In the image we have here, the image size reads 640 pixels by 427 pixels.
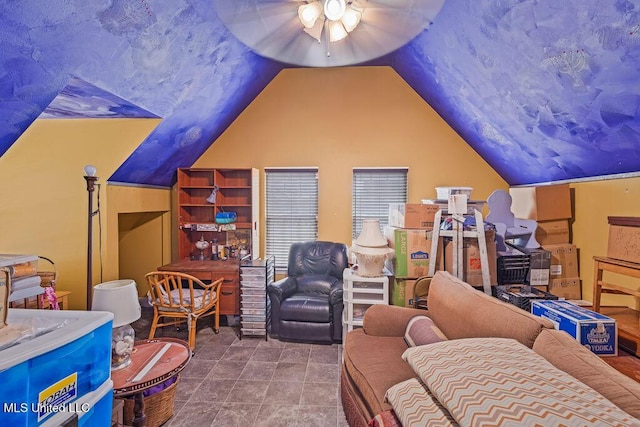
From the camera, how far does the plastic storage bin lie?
1011 millimetres

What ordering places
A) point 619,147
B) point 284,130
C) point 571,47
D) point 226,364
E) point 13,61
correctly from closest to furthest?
1. point 13,61
2. point 571,47
3. point 619,147
4. point 226,364
5. point 284,130

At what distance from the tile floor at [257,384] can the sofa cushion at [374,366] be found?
52 cm

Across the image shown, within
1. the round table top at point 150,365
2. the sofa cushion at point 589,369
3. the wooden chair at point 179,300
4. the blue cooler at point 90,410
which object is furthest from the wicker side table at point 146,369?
the sofa cushion at point 589,369

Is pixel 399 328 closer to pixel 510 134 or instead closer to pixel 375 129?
pixel 510 134

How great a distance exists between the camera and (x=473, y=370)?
130 cm

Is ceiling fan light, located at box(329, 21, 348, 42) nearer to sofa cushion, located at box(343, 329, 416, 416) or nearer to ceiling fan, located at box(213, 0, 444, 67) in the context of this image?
ceiling fan, located at box(213, 0, 444, 67)

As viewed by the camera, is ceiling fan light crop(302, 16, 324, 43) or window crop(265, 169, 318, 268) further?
window crop(265, 169, 318, 268)

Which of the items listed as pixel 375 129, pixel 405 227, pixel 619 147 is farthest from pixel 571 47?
pixel 375 129

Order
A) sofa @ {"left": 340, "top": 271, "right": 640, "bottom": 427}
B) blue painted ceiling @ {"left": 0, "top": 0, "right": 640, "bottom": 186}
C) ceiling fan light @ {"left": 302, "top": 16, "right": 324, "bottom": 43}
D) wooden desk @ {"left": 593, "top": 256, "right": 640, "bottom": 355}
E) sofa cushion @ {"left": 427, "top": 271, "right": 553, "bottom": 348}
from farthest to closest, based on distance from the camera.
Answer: ceiling fan light @ {"left": 302, "top": 16, "right": 324, "bottom": 43}, wooden desk @ {"left": 593, "top": 256, "right": 640, "bottom": 355}, blue painted ceiling @ {"left": 0, "top": 0, "right": 640, "bottom": 186}, sofa cushion @ {"left": 427, "top": 271, "right": 553, "bottom": 348}, sofa @ {"left": 340, "top": 271, "right": 640, "bottom": 427}

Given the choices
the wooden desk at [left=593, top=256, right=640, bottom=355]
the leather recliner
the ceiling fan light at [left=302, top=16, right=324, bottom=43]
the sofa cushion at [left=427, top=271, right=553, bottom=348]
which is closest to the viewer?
the sofa cushion at [left=427, top=271, right=553, bottom=348]

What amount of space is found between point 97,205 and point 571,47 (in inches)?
169

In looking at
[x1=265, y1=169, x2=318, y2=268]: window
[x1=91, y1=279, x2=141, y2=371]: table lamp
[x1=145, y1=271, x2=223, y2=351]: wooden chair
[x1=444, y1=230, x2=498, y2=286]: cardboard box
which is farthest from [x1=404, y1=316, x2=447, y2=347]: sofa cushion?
[x1=265, y1=169, x2=318, y2=268]: window

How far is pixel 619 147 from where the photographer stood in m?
2.53

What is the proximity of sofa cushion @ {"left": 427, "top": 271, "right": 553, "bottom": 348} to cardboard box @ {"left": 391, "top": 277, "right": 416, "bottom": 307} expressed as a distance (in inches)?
27.2
